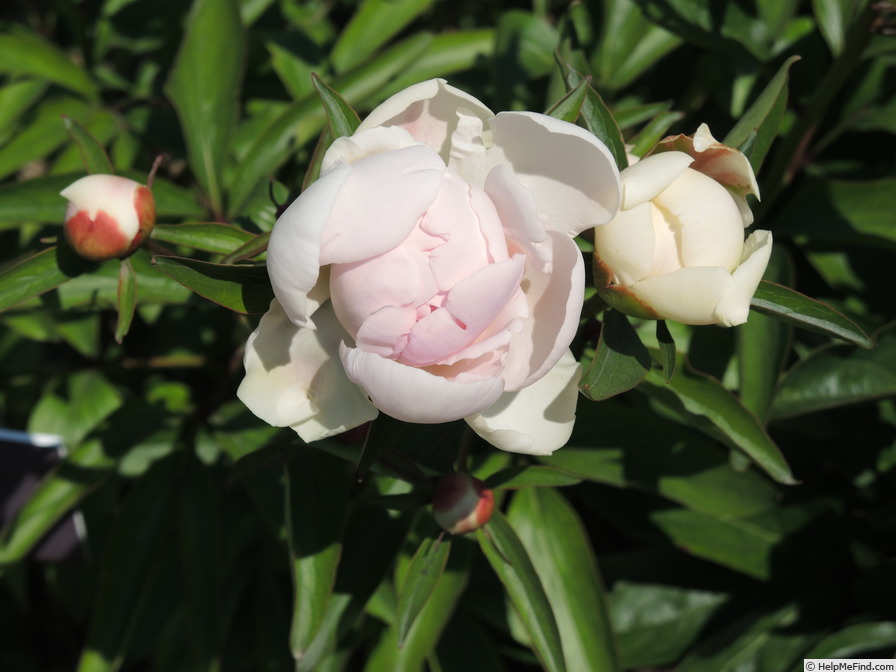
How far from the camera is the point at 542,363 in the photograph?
65 centimetres

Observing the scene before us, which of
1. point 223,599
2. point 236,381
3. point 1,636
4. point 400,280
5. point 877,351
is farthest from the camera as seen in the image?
point 1,636

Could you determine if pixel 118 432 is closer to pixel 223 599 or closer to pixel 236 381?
pixel 236 381

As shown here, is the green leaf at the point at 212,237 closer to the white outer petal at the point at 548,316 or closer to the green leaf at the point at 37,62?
the white outer petal at the point at 548,316

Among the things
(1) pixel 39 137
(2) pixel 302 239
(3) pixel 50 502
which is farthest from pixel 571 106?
(1) pixel 39 137

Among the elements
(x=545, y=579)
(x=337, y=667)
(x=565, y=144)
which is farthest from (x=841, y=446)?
(x=565, y=144)

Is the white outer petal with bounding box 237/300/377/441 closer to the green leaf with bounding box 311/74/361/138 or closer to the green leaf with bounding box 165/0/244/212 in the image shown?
the green leaf with bounding box 311/74/361/138

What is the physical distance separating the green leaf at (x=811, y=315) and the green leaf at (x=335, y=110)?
414mm

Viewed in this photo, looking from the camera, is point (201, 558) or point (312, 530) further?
point (201, 558)

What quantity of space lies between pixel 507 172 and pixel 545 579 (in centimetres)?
79

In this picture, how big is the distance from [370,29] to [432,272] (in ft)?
3.81

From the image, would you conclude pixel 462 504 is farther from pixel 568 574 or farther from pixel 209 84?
pixel 209 84

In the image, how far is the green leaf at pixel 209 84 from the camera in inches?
50.8

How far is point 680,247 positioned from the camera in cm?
69

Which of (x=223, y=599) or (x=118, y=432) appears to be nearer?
(x=118, y=432)
